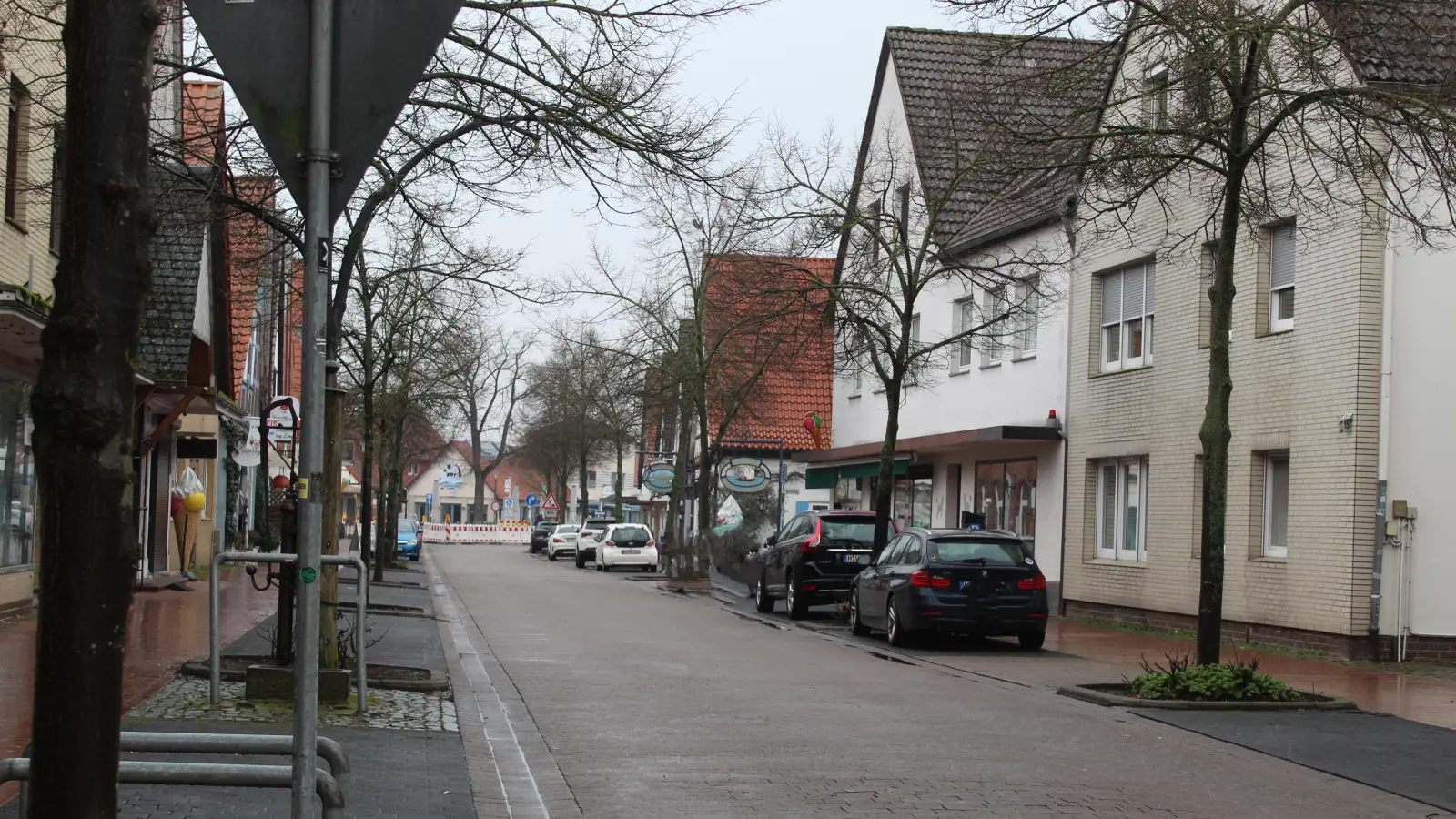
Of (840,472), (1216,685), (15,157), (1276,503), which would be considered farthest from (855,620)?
(840,472)

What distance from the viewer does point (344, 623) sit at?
20.1m

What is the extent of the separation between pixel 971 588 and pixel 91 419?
1660cm

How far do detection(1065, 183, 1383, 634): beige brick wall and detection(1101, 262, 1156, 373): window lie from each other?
0.83ft

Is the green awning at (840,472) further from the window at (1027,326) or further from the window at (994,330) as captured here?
the window at (1027,326)

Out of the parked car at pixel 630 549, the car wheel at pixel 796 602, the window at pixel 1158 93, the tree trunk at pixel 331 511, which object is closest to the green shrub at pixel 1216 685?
the window at pixel 1158 93

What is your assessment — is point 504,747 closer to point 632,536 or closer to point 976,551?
point 976,551

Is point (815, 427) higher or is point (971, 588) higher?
point (815, 427)

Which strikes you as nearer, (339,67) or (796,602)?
(339,67)

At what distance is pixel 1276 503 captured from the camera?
20.7 meters

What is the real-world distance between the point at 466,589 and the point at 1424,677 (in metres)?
20.6

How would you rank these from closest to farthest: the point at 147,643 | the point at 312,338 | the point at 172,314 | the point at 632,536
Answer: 1. the point at 312,338
2. the point at 147,643
3. the point at 172,314
4. the point at 632,536

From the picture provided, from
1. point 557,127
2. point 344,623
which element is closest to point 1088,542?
point 344,623

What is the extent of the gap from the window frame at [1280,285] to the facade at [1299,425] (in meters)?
0.03

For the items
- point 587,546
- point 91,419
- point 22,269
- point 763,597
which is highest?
point 22,269
